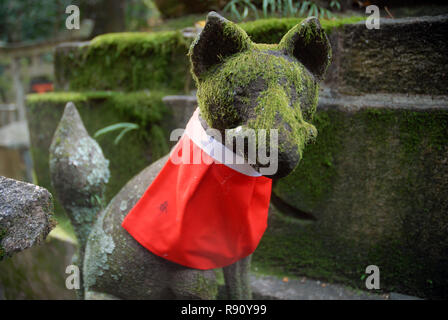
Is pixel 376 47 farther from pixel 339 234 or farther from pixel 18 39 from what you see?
pixel 18 39

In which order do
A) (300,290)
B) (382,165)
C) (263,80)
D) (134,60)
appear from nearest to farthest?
(263,80), (382,165), (300,290), (134,60)

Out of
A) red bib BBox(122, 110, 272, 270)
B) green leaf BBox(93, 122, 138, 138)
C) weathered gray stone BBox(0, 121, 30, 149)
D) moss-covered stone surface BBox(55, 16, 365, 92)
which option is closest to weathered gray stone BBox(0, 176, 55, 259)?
red bib BBox(122, 110, 272, 270)

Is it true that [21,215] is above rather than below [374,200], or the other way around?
above

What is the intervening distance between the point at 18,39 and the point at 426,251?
992 cm

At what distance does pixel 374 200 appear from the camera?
155 cm

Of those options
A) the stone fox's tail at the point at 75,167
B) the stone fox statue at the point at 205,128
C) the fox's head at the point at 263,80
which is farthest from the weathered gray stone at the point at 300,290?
the fox's head at the point at 263,80

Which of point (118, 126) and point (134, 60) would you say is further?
point (134, 60)

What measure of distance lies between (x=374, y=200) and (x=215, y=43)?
41.6 inches

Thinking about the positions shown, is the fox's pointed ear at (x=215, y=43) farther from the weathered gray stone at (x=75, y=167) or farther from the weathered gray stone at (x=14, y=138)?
the weathered gray stone at (x=14, y=138)

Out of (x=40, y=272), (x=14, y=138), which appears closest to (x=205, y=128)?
(x=40, y=272)

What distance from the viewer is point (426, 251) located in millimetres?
1503

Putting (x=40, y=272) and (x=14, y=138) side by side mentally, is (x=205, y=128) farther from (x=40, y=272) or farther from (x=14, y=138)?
(x=14, y=138)

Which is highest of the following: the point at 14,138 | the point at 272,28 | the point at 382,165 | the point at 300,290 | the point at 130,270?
the point at 272,28

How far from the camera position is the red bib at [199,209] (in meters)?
1.09
